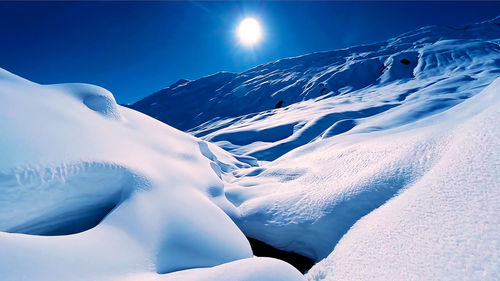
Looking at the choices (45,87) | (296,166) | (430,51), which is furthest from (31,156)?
(430,51)

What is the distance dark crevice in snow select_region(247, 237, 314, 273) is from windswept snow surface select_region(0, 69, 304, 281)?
31.5 inches

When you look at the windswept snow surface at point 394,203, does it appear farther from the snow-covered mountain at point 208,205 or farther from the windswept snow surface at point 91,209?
the windswept snow surface at point 91,209

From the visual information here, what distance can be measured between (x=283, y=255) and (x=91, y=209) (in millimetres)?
2670

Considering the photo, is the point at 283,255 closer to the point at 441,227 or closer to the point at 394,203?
the point at 394,203

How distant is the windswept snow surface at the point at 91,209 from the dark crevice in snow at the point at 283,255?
80 cm

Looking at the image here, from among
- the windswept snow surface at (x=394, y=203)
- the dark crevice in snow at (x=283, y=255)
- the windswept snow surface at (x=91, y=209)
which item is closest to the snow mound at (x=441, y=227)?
the windswept snow surface at (x=394, y=203)

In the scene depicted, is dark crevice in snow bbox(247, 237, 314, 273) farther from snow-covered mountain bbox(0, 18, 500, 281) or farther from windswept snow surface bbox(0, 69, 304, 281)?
windswept snow surface bbox(0, 69, 304, 281)

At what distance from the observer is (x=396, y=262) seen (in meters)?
2.05

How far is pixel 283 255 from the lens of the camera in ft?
12.2

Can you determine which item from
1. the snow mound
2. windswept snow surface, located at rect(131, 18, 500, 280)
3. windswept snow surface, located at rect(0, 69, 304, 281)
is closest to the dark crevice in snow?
windswept snow surface, located at rect(131, 18, 500, 280)

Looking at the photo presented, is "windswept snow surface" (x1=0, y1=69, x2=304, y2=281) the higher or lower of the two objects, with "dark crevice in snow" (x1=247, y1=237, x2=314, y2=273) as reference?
higher

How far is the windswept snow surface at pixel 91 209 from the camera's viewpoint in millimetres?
1899

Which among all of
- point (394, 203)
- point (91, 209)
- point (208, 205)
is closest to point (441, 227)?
point (394, 203)

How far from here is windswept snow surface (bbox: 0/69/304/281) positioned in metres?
1.90
